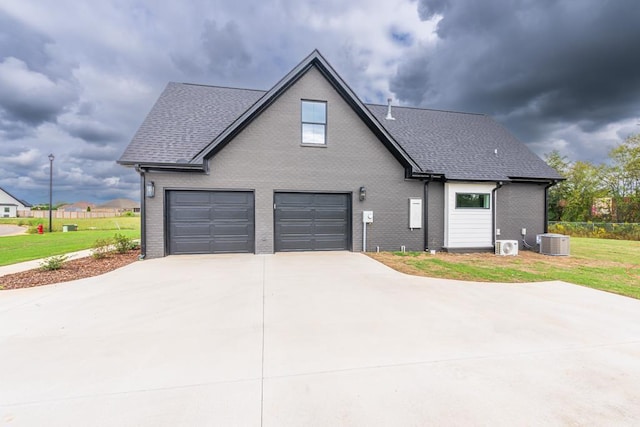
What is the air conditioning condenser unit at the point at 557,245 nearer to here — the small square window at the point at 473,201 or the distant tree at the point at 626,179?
the small square window at the point at 473,201

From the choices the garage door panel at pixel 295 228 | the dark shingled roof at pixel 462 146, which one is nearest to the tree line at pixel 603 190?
the dark shingled roof at pixel 462 146

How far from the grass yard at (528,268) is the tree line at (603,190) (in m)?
15.1

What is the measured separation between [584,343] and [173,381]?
4855mm

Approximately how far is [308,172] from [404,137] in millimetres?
5613

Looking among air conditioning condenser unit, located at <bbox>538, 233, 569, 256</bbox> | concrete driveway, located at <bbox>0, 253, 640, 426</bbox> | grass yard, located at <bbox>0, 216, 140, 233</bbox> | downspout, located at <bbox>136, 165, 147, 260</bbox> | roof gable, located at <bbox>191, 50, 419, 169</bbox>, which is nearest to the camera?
concrete driveway, located at <bbox>0, 253, 640, 426</bbox>

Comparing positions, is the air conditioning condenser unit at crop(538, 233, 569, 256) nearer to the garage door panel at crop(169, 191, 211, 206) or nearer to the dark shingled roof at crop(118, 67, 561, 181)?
the dark shingled roof at crop(118, 67, 561, 181)

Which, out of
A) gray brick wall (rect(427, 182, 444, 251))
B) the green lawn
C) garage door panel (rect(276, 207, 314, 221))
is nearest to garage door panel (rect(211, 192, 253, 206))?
garage door panel (rect(276, 207, 314, 221))

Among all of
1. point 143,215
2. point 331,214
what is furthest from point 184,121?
point 331,214

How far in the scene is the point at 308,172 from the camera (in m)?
10.3

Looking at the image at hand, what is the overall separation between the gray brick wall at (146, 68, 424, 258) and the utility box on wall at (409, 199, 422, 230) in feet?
0.65

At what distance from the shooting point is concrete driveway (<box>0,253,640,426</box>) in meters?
2.18

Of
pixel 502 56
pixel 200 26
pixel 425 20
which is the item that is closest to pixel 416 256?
pixel 425 20

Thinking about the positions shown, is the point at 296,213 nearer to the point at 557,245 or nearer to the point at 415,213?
the point at 415,213

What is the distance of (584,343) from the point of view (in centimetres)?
340
